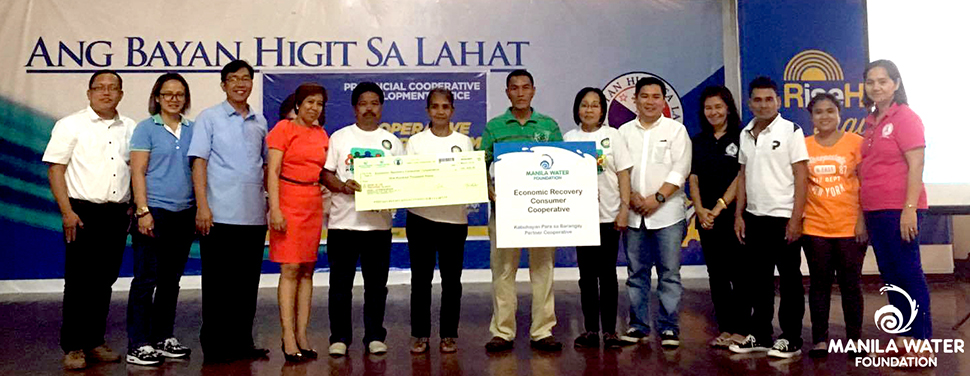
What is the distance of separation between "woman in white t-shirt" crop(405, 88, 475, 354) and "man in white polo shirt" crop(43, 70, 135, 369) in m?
1.44

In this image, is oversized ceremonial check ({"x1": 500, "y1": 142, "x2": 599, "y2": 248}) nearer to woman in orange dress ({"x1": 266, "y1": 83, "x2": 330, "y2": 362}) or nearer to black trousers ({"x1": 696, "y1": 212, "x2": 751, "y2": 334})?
black trousers ({"x1": 696, "y1": 212, "x2": 751, "y2": 334})

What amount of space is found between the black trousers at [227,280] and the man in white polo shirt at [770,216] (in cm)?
245

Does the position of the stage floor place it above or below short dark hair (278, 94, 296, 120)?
below

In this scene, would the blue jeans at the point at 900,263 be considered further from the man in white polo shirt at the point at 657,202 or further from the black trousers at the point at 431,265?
the black trousers at the point at 431,265

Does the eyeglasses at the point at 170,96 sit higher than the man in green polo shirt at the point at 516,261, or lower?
higher

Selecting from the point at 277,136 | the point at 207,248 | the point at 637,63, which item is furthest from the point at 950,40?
the point at 207,248

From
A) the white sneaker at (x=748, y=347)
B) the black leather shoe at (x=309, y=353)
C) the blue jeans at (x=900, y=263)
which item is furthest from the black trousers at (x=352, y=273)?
the blue jeans at (x=900, y=263)

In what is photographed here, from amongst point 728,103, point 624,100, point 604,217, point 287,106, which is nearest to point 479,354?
point 604,217

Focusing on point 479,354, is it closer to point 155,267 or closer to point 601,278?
point 601,278

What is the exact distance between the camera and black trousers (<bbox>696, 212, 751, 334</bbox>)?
3.17 m

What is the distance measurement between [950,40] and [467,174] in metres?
3.91

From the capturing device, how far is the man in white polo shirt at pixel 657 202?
319 centimetres

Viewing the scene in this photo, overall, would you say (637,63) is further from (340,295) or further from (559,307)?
(340,295)

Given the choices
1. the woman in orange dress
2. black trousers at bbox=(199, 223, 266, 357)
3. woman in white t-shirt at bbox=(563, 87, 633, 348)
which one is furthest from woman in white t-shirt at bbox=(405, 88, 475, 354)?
black trousers at bbox=(199, 223, 266, 357)
